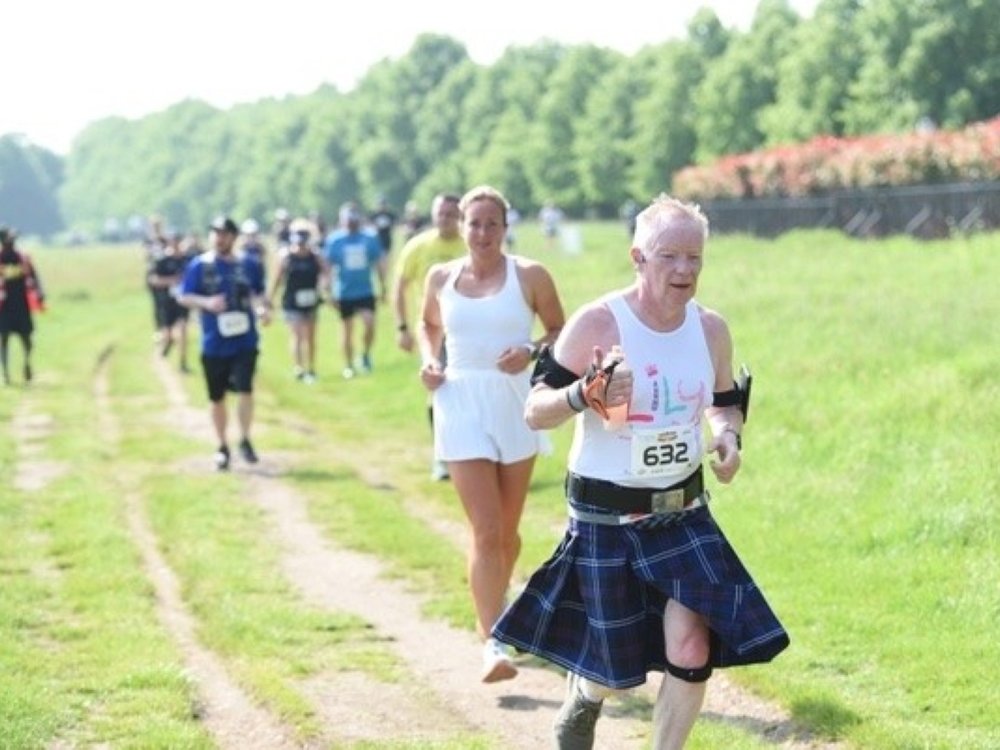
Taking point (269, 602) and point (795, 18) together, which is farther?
point (795, 18)

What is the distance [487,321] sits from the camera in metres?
8.76

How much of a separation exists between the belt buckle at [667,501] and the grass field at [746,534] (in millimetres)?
1432

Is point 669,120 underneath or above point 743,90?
underneath

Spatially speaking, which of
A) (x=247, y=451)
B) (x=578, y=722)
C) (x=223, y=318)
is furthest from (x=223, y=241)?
(x=578, y=722)

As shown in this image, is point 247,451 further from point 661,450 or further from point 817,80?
point 817,80

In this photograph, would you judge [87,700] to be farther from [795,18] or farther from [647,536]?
[795,18]

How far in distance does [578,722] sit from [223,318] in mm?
9831

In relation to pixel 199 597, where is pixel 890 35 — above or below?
above

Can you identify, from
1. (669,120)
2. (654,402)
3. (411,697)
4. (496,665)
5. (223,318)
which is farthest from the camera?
(669,120)

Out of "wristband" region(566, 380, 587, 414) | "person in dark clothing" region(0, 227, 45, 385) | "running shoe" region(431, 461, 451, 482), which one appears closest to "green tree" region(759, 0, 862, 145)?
"person in dark clothing" region(0, 227, 45, 385)

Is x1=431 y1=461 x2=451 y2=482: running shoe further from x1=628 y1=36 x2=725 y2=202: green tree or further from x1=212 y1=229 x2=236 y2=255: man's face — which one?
x1=628 y1=36 x2=725 y2=202: green tree

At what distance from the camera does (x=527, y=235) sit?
260 ft

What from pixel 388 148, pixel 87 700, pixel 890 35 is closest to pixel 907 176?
pixel 890 35

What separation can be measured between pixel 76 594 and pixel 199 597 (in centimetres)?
73
